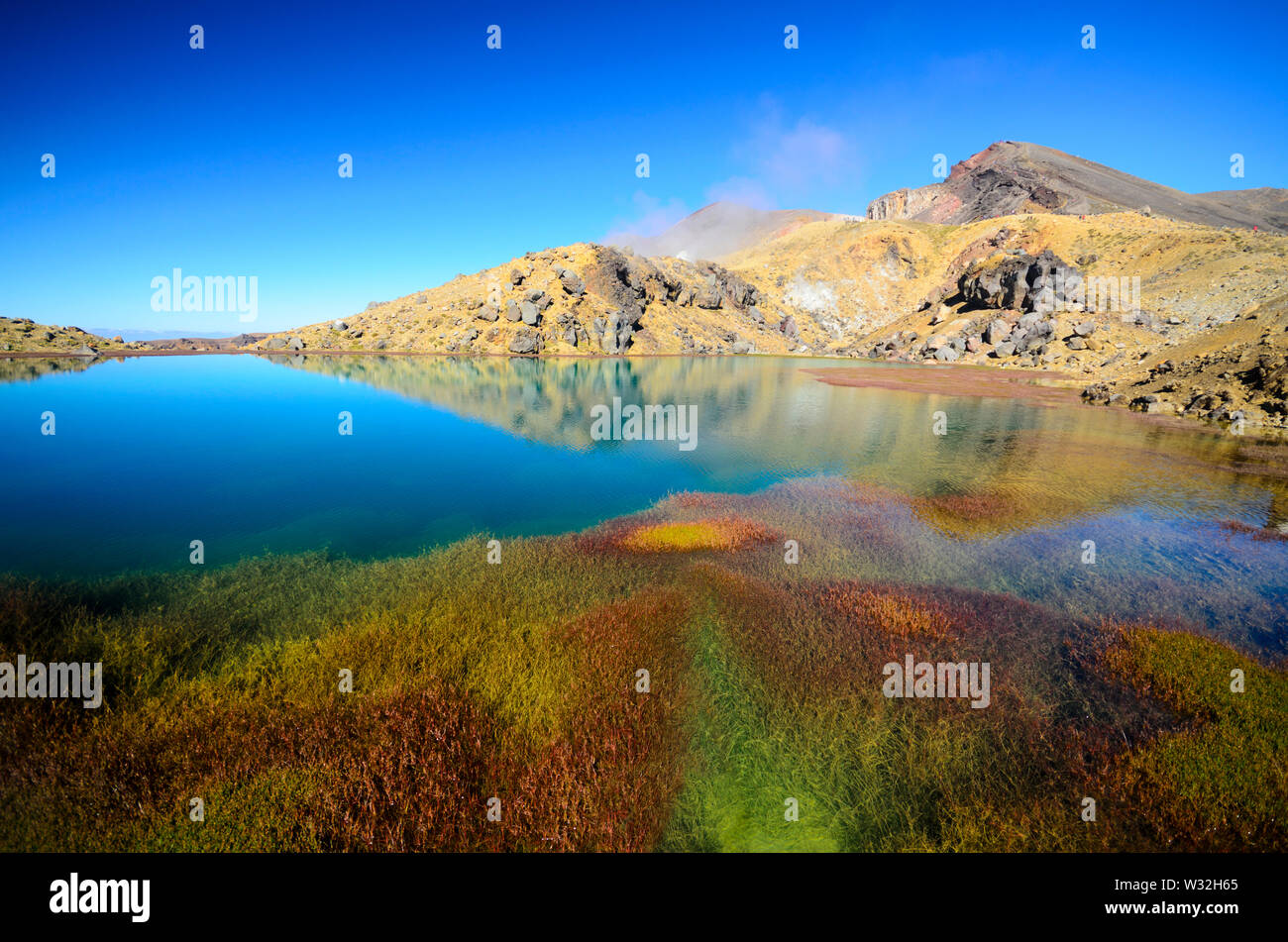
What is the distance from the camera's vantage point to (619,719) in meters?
9.23

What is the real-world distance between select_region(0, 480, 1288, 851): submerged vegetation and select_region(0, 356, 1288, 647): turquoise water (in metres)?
3.02

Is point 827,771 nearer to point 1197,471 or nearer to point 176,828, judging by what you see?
point 176,828

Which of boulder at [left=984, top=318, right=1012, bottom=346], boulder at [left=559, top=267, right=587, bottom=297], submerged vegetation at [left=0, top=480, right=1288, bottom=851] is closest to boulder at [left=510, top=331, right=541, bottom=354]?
boulder at [left=559, top=267, right=587, bottom=297]

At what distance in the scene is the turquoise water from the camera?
57.5ft

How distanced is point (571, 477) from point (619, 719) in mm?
19780

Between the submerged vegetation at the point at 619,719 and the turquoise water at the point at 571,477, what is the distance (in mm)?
3023

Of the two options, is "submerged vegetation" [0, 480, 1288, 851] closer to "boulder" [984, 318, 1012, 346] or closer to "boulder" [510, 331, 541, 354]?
"boulder" [510, 331, 541, 354]

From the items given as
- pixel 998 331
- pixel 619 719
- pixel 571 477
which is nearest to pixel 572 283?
pixel 998 331

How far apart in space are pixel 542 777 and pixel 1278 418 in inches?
2576

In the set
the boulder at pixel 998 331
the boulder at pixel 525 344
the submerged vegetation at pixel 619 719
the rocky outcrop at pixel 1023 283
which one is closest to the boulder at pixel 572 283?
the boulder at pixel 525 344

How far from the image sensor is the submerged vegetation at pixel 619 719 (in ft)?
22.5

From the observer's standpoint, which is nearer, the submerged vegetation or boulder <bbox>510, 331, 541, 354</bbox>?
the submerged vegetation

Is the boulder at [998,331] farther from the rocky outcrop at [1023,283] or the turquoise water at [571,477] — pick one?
the turquoise water at [571,477]
